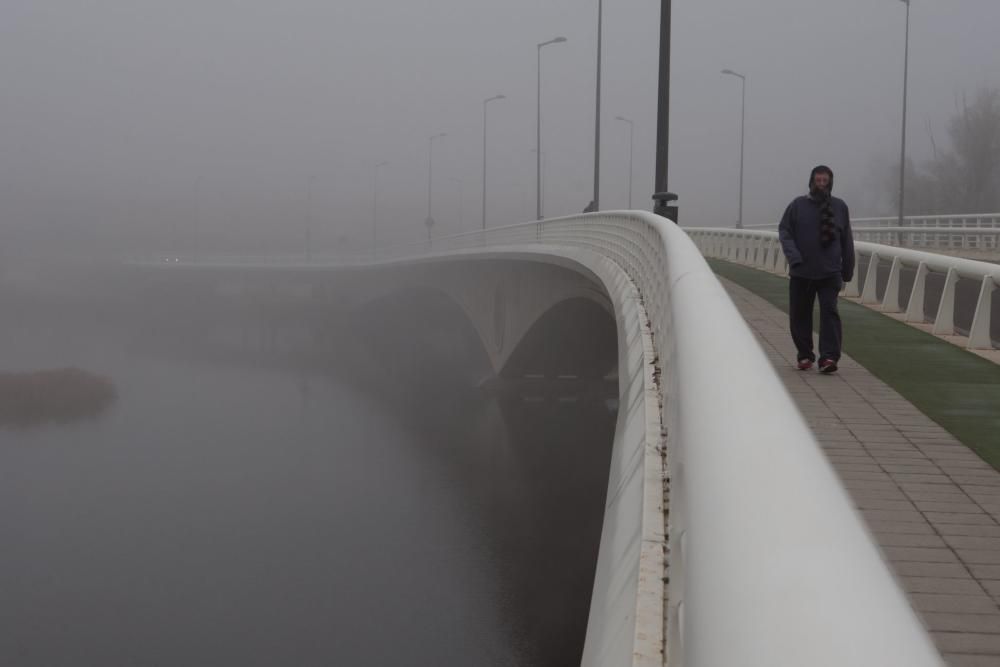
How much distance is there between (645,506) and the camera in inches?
173

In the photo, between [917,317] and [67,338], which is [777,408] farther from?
[67,338]

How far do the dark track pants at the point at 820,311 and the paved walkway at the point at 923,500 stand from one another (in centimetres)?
30

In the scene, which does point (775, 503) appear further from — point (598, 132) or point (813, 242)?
point (598, 132)

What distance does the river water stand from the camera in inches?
1056

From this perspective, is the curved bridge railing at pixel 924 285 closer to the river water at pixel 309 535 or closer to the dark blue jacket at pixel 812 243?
the dark blue jacket at pixel 812 243

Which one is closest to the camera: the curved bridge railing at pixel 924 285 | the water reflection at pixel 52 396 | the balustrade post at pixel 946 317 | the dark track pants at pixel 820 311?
the dark track pants at pixel 820 311

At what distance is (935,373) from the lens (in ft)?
35.2

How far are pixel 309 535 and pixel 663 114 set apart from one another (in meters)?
20.3

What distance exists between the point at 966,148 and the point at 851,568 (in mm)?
82934

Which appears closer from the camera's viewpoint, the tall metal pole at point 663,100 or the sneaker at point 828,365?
the sneaker at point 828,365

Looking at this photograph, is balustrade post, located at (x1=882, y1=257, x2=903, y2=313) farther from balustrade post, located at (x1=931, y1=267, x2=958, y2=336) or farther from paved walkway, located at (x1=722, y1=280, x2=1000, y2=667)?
paved walkway, located at (x1=722, y1=280, x2=1000, y2=667)

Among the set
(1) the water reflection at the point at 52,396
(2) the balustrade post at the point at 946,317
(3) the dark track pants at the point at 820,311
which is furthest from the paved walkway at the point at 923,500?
(1) the water reflection at the point at 52,396

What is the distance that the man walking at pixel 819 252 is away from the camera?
32.4ft

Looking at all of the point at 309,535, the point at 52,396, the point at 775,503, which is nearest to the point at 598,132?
the point at 309,535
